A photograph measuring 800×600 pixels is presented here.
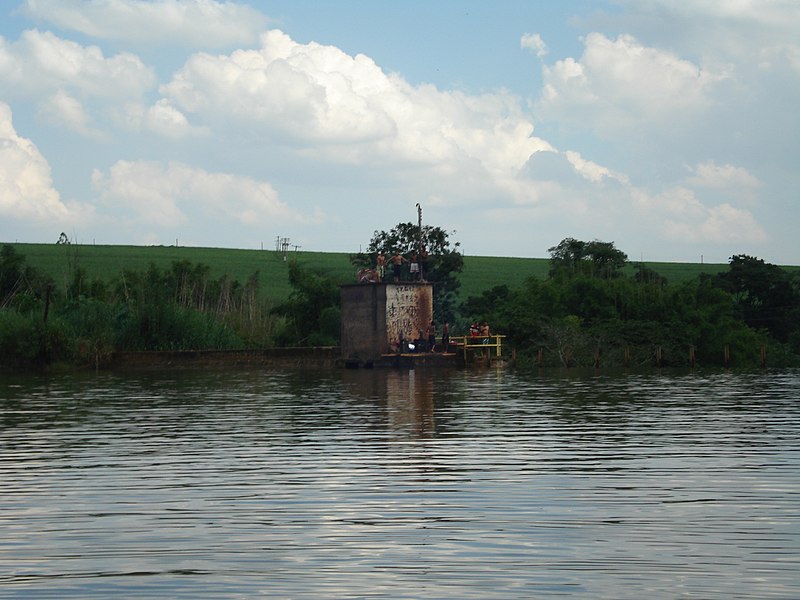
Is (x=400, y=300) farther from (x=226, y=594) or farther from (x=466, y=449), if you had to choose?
(x=226, y=594)

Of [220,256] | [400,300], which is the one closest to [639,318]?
[400,300]

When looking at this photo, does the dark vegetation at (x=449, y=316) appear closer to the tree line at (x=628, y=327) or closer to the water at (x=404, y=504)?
the tree line at (x=628, y=327)

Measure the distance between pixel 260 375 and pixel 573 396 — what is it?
2230 cm

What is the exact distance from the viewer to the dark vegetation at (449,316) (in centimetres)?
6450

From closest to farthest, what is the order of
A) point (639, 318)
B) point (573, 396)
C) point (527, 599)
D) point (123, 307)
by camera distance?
1. point (527, 599)
2. point (573, 396)
3. point (123, 307)
4. point (639, 318)

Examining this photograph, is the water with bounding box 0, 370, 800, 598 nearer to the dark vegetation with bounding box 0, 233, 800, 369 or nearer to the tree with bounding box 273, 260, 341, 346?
the dark vegetation with bounding box 0, 233, 800, 369

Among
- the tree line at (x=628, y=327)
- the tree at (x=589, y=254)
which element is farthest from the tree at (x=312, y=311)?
the tree at (x=589, y=254)

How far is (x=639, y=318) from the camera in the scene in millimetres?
73062

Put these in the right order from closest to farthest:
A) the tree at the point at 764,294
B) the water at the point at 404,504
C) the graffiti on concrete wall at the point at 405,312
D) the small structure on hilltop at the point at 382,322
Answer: the water at the point at 404,504
the small structure on hilltop at the point at 382,322
the graffiti on concrete wall at the point at 405,312
the tree at the point at 764,294

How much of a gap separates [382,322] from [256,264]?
10065 centimetres

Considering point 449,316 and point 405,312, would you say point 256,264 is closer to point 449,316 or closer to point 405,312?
point 449,316

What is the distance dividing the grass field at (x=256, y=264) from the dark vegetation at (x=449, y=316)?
43319 millimetres

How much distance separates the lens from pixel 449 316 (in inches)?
3834

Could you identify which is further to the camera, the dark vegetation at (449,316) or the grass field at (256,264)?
the grass field at (256,264)
